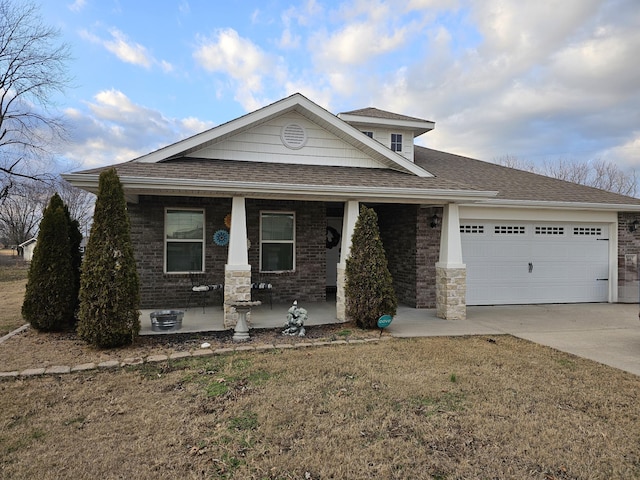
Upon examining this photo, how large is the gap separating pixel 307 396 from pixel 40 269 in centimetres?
551

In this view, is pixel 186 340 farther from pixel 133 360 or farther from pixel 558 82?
pixel 558 82

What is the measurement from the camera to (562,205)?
9.69 m

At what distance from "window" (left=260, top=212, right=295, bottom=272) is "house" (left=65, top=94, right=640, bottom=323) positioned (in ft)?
0.08

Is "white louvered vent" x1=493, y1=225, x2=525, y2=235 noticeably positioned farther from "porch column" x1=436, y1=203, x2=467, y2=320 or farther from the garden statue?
the garden statue

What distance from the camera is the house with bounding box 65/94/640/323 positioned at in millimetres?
7277

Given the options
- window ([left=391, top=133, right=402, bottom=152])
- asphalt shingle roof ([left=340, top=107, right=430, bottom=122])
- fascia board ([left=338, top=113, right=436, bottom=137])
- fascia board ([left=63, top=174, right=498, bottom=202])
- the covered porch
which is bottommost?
the covered porch

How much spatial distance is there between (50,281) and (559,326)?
950 centimetres

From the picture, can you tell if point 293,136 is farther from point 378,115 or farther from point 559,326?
point 559,326

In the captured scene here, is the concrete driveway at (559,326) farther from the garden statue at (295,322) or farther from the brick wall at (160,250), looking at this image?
the brick wall at (160,250)

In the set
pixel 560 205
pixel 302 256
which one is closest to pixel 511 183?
pixel 560 205

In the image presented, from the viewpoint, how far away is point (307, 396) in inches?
161

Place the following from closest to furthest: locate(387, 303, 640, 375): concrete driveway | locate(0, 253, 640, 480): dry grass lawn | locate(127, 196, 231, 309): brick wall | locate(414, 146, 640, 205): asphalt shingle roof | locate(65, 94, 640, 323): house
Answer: locate(0, 253, 640, 480): dry grass lawn < locate(387, 303, 640, 375): concrete driveway < locate(65, 94, 640, 323): house < locate(127, 196, 231, 309): brick wall < locate(414, 146, 640, 205): asphalt shingle roof

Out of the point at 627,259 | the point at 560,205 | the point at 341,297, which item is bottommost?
the point at 341,297

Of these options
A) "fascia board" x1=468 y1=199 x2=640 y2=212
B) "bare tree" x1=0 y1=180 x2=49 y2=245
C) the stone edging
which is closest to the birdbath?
the stone edging
